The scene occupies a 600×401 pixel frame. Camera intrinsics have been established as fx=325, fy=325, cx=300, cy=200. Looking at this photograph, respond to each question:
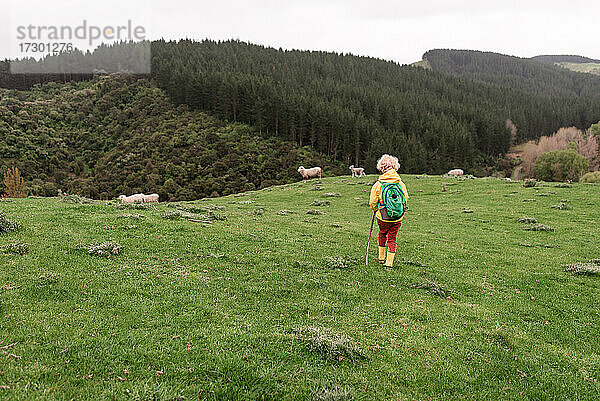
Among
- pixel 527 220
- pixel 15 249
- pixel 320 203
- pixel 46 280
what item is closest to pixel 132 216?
pixel 15 249

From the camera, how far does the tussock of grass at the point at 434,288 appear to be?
11.5 metres

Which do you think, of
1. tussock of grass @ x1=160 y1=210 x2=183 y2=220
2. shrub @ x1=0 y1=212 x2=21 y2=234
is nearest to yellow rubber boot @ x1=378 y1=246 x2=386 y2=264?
tussock of grass @ x1=160 y1=210 x2=183 y2=220

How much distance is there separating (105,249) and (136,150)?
9023 cm

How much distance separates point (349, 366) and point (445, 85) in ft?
700

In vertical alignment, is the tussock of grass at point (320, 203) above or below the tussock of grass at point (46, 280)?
below

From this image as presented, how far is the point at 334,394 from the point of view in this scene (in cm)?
583

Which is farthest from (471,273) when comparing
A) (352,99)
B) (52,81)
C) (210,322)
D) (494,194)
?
(52,81)

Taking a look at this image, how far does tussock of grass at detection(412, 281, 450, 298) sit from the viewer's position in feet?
37.8

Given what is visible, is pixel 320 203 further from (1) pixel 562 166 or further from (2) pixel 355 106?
(2) pixel 355 106

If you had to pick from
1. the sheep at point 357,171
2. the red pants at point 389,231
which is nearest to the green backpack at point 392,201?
the red pants at point 389,231

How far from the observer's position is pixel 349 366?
700 cm

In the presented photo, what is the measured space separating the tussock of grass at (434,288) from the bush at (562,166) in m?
83.9

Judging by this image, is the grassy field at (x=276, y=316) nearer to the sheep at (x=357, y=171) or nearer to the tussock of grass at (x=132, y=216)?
the tussock of grass at (x=132, y=216)

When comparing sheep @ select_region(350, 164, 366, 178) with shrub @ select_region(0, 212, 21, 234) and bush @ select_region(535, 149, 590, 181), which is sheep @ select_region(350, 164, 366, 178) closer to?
shrub @ select_region(0, 212, 21, 234)
